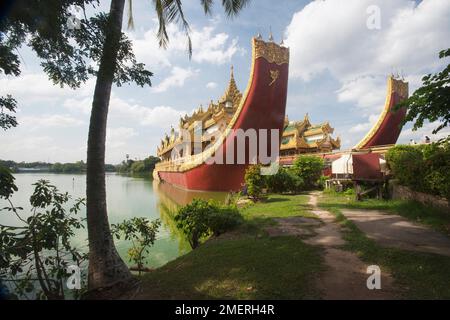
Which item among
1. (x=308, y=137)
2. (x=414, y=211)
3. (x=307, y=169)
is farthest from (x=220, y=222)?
(x=308, y=137)

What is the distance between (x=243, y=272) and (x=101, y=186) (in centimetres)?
229

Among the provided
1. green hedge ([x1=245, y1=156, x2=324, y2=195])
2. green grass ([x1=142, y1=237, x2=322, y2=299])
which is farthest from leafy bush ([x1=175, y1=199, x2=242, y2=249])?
green hedge ([x1=245, y1=156, x2=324, y2=195])

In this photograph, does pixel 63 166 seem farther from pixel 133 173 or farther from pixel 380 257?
pixel 380 257

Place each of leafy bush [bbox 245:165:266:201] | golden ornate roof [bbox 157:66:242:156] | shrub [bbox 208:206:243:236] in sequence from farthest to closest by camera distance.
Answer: golden ornate roof [bbox 157:66:242:156]
leafy bush [bbox 245:165:266:201]
shrub [bbox 208:206:243:236]

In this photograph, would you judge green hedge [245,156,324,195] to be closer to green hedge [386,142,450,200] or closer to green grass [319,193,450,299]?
green hedge [386,142,450,200]

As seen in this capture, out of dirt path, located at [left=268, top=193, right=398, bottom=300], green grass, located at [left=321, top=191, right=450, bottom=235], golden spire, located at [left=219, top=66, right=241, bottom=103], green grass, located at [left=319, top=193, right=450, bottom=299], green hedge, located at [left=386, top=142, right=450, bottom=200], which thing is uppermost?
golden spire, located at [left=219, top=66, right=241, bottom=103]

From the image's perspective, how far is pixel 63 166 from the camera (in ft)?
281

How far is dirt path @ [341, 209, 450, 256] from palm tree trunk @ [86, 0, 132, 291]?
4341mm

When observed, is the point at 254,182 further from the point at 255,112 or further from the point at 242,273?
the point at 242,273

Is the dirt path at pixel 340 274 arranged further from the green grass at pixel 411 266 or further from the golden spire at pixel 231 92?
the golden spire at pixel 231 92

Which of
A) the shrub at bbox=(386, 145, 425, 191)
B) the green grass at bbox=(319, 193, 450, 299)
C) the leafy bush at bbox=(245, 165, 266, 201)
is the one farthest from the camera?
the leafy bush at bbox=(245, 165, 266, 201)

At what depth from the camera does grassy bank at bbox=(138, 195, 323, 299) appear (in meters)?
3.10
